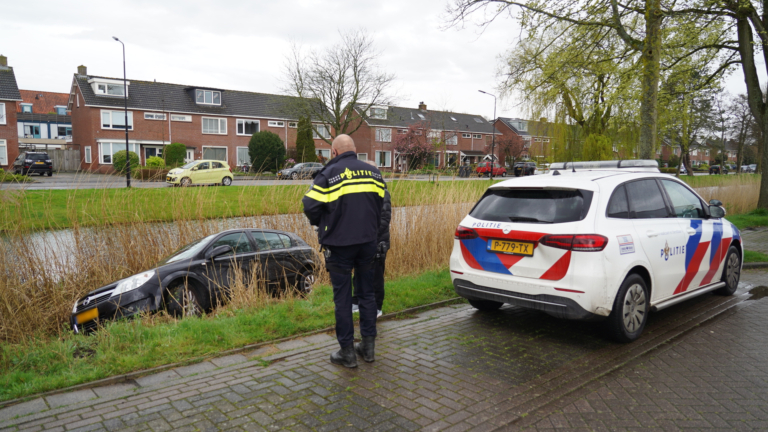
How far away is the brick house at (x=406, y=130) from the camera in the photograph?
45.3 meters

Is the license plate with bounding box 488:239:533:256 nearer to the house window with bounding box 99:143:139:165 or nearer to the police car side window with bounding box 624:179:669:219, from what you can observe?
the police car side window with bounding box 624:179:669:219

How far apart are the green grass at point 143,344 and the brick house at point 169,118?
111 ft

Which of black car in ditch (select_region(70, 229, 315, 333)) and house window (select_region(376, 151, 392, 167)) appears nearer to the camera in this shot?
black car in ditch (select_region(70, 229, 315, 333))

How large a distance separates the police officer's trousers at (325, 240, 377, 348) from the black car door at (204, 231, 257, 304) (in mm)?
2486

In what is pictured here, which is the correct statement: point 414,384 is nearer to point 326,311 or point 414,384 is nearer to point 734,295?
point 326,311

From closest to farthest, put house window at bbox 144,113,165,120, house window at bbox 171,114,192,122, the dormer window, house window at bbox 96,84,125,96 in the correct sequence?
the dormer window
house window at bbox 96,84,125,96
house window at bbox 144,113,165,120
house window at bbox 171,114,192,122

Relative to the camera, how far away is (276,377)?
401 centimetres

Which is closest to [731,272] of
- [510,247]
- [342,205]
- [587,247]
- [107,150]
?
[587,247]

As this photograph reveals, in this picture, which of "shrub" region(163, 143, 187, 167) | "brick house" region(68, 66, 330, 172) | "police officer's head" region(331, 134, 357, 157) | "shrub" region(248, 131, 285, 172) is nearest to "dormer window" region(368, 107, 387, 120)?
"brick house" region(68, 66, 330, 172)

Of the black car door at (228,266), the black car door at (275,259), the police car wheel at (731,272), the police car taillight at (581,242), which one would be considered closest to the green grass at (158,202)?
the black car door at (275,259)

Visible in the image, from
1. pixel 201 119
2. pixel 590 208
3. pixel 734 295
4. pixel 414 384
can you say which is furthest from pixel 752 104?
pixel 201 119

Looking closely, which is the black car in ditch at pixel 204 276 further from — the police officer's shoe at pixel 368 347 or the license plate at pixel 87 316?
the police officer's shoe at pixel 368 347

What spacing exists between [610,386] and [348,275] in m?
Answer: 2.20

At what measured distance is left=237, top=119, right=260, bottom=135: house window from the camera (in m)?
47.1
